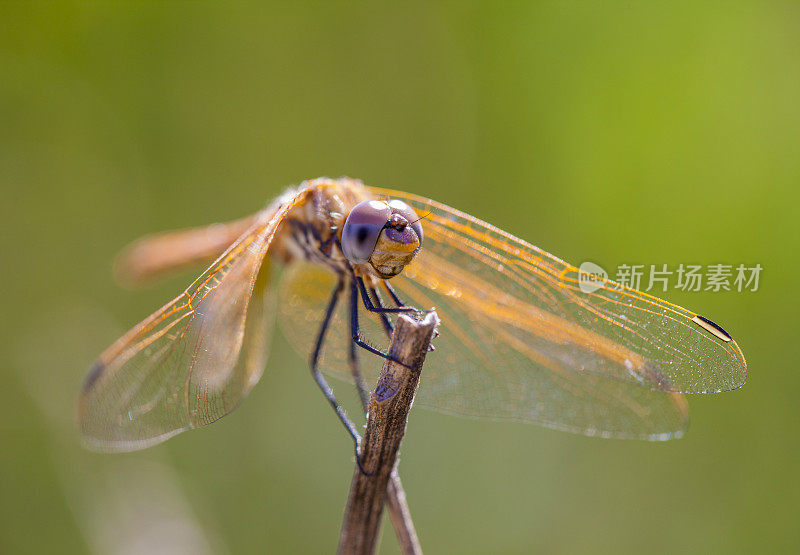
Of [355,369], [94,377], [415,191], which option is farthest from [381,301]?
[415,191]

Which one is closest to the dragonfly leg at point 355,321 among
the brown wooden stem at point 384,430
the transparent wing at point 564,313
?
the transparent wing at point 564,313

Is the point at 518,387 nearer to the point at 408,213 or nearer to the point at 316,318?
the point at 408,213

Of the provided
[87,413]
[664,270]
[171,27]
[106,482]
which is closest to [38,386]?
[106,482]

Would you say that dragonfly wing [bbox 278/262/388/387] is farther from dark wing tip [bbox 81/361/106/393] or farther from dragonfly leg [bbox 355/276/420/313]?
dark wing tip [bbox 81/361/106/393]

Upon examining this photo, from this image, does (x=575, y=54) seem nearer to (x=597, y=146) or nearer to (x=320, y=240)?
(x=597, y=146)

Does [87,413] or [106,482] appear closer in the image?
[87,413]

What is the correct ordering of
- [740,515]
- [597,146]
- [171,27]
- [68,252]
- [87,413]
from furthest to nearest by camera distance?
[68,252] → [171,27] → [597,146] → [740,515] → [87,413]

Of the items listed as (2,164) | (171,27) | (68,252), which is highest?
(171,27)
